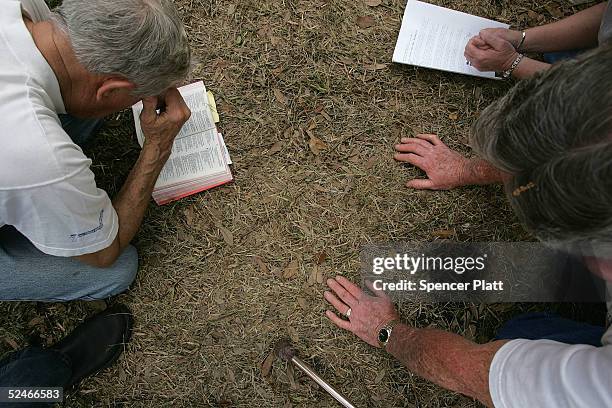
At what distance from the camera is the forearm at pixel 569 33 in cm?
224

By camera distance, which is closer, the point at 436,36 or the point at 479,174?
the point at 479,174

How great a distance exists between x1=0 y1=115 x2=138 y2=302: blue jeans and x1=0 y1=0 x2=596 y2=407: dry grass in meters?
0.21

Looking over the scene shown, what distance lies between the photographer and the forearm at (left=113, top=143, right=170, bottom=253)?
209 centimetres

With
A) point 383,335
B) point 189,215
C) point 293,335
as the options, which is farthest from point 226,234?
point 383,335

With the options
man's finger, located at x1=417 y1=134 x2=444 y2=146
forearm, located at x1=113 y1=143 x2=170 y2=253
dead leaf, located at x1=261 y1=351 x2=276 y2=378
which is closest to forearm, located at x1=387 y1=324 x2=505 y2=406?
dead leaf, located at x1=261 y1=351 x2=276 y2=378

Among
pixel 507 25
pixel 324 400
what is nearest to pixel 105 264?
pixel 324 400

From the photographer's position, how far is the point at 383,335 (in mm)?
2312

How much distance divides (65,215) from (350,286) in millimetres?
1342

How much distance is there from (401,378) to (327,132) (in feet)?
4.15

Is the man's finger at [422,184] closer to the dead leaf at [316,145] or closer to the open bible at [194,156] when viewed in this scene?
the dead leaf at [316,145]

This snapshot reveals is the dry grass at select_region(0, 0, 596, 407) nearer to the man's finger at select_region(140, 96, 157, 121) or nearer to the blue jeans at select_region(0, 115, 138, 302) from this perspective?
the blue jeans at select_region(0, 115, 138, 302)

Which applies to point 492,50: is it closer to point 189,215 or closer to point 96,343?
point 189,215

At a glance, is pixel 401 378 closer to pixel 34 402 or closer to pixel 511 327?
pixel 511 327

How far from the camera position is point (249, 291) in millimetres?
2494
